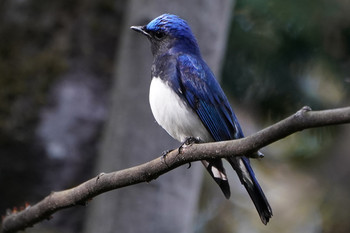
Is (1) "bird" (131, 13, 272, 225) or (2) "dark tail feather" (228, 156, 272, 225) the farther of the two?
(1) "bird" (131, 13, 272, 225)

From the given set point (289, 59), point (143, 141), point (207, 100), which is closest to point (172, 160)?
point (207, 100)

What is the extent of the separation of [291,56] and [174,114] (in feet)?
8.66

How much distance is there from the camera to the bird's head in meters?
4.74

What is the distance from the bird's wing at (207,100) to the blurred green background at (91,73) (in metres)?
1.92

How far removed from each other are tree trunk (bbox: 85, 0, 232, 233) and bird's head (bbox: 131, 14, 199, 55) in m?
0.66

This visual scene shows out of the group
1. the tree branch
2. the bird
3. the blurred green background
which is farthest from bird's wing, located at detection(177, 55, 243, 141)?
the blurred green background

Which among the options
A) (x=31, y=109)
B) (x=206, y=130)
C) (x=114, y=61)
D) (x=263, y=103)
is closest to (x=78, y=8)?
(x=114, y=61)

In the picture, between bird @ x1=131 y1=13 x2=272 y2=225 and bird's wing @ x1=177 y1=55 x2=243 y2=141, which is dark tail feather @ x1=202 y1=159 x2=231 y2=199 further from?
bird's wing @ x1=177 y1=55 x2=243 y2=141

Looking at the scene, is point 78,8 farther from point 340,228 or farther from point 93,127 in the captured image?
point 340,228

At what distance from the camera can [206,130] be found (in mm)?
4312

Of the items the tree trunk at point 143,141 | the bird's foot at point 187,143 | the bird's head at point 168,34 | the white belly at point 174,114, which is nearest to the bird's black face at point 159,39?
the bird's head at point 168,34

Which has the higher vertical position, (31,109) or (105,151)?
(31,109)

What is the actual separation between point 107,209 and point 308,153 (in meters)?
2.93

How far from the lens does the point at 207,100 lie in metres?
4.41
